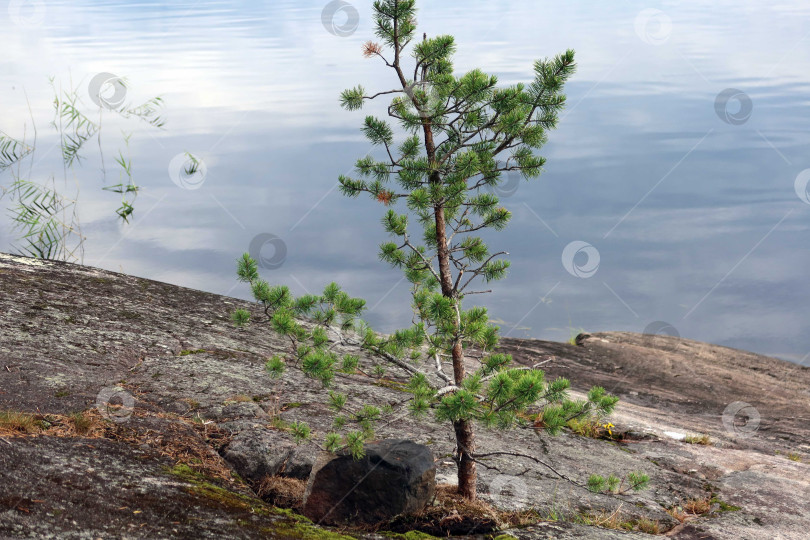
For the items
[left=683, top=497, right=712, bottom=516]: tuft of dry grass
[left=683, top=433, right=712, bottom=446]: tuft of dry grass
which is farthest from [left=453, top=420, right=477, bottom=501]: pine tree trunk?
[left=683, top=433, right=712, bottom=446]: tuft of dry grass

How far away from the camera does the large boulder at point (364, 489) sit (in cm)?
497

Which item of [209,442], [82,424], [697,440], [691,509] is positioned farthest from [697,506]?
[82,424]

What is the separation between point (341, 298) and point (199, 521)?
188 cm

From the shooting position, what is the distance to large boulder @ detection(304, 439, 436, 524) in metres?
4.97

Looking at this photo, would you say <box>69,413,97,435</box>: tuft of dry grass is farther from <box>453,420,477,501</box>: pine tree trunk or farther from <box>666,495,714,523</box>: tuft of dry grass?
<box>666,495,714,523</box>: tuft of dry grass

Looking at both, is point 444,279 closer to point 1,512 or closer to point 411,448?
point 411,448

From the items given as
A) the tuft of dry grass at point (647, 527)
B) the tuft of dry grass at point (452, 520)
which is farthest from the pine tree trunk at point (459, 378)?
the tuft of dry grass at point (647, 527)

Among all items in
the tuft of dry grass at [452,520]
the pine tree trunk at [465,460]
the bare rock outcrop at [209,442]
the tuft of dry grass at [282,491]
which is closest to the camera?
the bare rock outcrop at [209,442]

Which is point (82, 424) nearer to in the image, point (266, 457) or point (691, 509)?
point (266, 457)

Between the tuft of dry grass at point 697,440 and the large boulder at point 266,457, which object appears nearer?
the large boulder at point 266,457

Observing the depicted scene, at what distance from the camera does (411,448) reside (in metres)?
5.32

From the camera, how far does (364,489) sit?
199 inches

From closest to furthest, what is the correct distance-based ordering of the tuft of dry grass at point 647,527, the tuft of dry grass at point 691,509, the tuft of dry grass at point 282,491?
the tuft of dry grass at point 282,491 < the tuft of dry grass at point 647,527 < the tuft of dry grass at point 691,509

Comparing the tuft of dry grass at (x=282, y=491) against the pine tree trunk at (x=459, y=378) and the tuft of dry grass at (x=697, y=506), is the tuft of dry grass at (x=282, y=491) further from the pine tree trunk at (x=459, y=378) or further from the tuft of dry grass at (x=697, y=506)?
the tuft of dry grass at (x=697, y=506)
